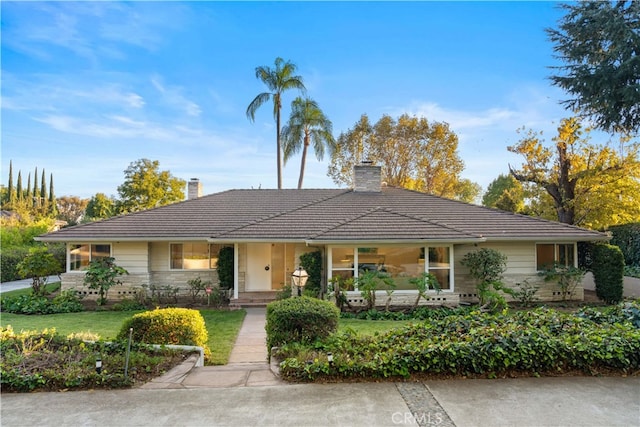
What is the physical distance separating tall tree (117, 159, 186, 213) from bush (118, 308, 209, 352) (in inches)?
1082

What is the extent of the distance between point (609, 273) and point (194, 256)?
1460cm

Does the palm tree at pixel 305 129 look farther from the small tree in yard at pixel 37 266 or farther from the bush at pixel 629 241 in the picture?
the bush at pixel 629 241

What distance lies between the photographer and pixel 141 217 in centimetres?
1380

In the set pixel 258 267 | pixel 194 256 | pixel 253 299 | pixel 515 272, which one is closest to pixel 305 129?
pixel 258 267

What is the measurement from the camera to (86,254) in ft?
41.7

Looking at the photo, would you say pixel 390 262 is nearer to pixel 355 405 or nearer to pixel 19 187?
pixel 355 405

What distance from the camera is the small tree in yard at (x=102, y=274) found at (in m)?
11.4

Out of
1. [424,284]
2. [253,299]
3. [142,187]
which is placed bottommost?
[253,299]

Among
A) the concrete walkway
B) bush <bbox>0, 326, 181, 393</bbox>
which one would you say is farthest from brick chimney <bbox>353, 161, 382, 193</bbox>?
bush <bbox>0, 326, 181, 393</bbox>

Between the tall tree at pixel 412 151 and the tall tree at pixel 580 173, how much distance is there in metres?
5.49

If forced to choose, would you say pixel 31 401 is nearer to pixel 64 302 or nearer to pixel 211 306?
pixel 211 306

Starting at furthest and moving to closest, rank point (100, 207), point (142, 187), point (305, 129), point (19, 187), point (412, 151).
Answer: point (19, 187)
point (100, 207)
point (142, 187)
point (412, 151)
point (305, 129)

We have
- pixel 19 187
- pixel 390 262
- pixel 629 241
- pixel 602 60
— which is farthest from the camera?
pixel 19 187

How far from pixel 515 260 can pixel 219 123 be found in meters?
15.1
